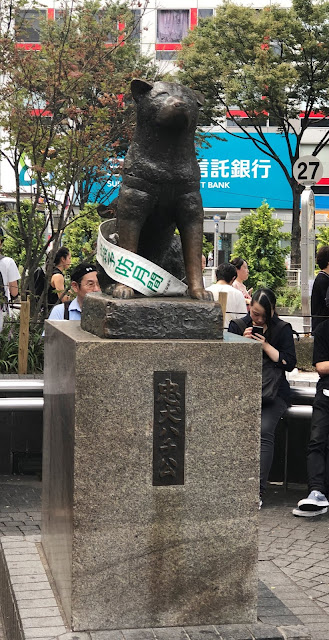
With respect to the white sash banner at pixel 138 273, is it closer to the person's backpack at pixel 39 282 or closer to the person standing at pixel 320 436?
the person standing at pixel 320 436

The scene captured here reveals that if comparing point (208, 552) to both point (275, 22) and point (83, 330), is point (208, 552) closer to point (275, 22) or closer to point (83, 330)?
point (83, 330)

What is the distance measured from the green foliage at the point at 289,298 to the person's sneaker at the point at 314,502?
1543cm

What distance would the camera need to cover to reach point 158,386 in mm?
3869

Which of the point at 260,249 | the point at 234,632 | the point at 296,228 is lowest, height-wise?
the point at 234,632

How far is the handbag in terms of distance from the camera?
674 cm

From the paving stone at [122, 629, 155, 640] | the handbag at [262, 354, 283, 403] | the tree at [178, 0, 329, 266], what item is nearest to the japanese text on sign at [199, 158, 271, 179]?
the tree at [178, 0, 329, 266]

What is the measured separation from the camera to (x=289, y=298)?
23.3m

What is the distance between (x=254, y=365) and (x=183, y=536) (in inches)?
32.2

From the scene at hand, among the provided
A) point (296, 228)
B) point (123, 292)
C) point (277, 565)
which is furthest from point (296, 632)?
point (296, 228)

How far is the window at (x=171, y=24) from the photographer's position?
3753 cm

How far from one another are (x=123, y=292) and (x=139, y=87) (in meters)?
0.96

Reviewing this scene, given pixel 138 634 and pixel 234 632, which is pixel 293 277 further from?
pixel 138 634

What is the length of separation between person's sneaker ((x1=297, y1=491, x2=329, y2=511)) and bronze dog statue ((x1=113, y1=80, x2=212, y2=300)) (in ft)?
9.60

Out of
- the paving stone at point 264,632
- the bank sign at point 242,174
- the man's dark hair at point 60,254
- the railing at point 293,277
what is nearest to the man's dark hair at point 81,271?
the paving stone at point 264,632
